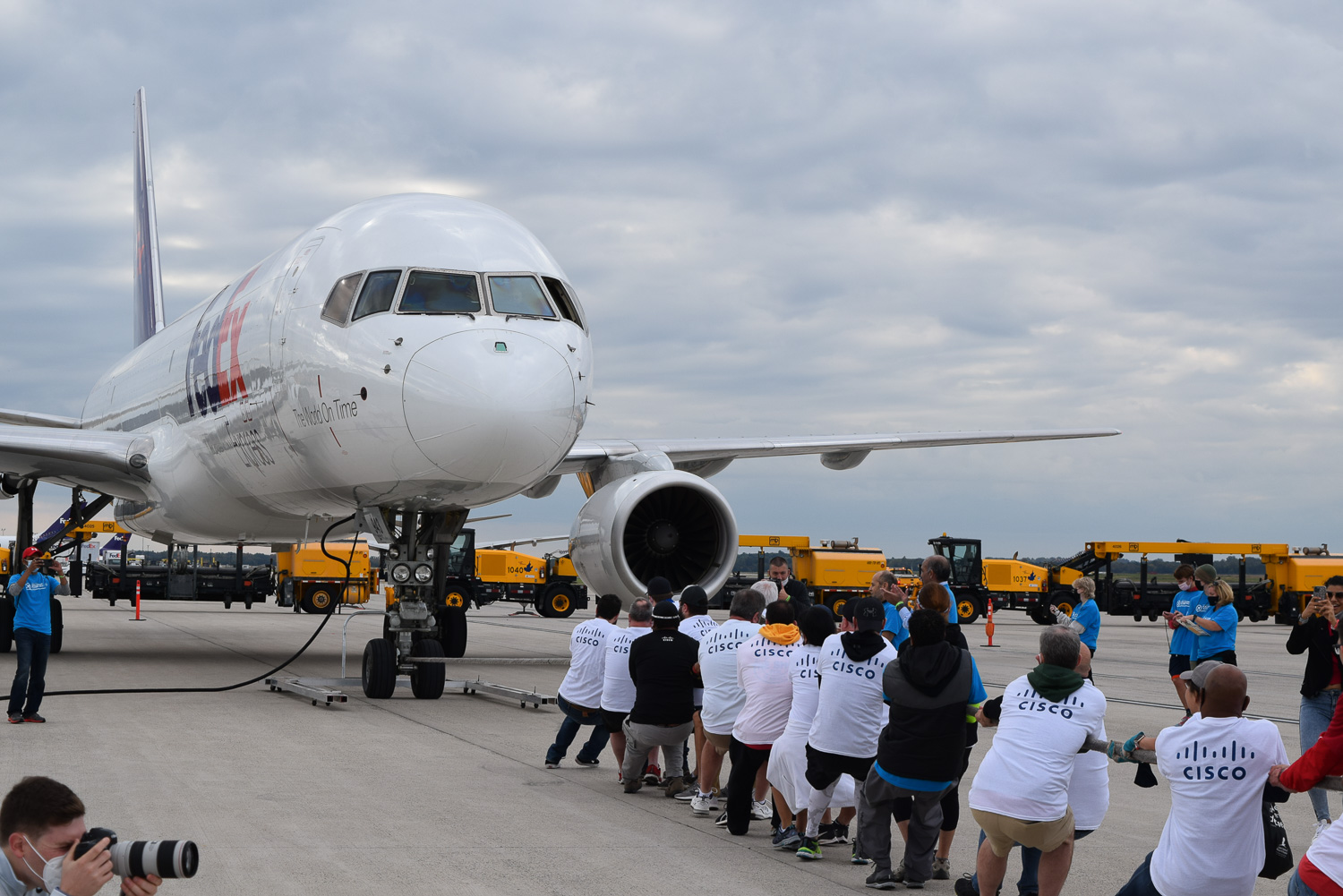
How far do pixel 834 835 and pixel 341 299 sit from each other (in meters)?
6.71

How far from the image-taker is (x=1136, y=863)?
6578 millimetres

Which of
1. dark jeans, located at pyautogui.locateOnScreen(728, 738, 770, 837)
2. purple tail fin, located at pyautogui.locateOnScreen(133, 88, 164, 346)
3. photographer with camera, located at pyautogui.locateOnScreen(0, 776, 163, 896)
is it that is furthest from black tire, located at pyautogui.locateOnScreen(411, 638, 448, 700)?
purple tail fin, located at pyautogui.locateOnScreen(133, 88, 164, 346)

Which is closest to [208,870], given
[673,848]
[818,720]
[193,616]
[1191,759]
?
[673,848]

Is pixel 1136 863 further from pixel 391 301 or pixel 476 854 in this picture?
pixel 391 301

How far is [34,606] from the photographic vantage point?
10.8m

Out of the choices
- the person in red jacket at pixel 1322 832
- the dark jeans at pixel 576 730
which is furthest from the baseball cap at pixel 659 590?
the person in red jacket at pixel 1322 832

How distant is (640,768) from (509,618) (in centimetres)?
2734

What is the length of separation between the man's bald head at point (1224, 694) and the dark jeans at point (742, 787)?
3079 millimetres

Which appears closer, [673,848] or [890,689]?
[890,689]

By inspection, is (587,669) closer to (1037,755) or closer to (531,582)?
(1037,755)

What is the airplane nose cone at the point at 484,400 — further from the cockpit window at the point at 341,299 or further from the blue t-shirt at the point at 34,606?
the blue t-shirt at the point at 34,606

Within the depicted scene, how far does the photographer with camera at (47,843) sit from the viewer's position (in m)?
2.95

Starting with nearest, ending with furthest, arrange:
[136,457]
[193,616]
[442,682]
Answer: [442,682] < [136,457] < [193,616]

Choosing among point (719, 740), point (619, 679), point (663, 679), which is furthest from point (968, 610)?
point (719, 740)
